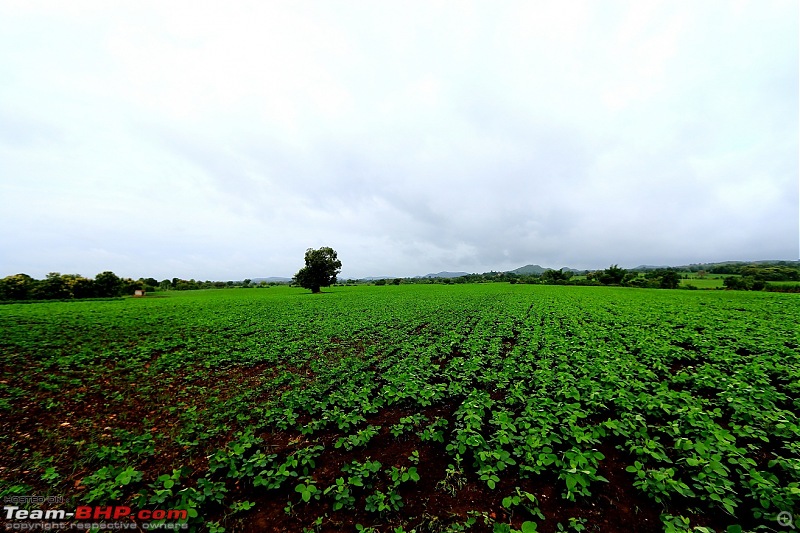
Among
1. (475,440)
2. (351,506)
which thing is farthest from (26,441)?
(475,440)

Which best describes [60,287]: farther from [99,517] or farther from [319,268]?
[99,517]

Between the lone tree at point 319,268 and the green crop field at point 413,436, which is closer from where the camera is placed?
the green crop field at point 413,436

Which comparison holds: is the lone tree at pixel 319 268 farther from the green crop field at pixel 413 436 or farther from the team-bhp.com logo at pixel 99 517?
the team-bhp.com logo at pixel 99 517

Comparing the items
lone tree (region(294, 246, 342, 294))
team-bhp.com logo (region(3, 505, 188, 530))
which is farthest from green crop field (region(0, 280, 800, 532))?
lone tree (region(294, 246, 342, 294))

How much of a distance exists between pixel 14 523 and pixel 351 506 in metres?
4.49

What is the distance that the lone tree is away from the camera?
59.2 metres

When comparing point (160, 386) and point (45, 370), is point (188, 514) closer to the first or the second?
point (160, 386)

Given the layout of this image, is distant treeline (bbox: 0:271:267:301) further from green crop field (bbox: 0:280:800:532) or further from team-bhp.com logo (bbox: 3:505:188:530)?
team-bhp.com logo (bbox: 3:505:188:530)

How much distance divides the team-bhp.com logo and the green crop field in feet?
0.51

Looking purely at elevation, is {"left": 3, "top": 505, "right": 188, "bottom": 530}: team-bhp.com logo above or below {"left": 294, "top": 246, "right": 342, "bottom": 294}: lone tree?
below

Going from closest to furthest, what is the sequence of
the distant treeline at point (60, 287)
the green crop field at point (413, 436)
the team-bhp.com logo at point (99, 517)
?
the team-bhp.com logo at point (99, 517) < the green crop field at point (413, 436) < the distant treeline at point (60, 287)

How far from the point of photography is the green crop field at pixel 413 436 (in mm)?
3885

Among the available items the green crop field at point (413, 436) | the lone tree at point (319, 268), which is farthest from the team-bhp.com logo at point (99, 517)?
the lone tree at point (319, 268)

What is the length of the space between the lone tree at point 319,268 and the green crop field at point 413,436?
4709cm
